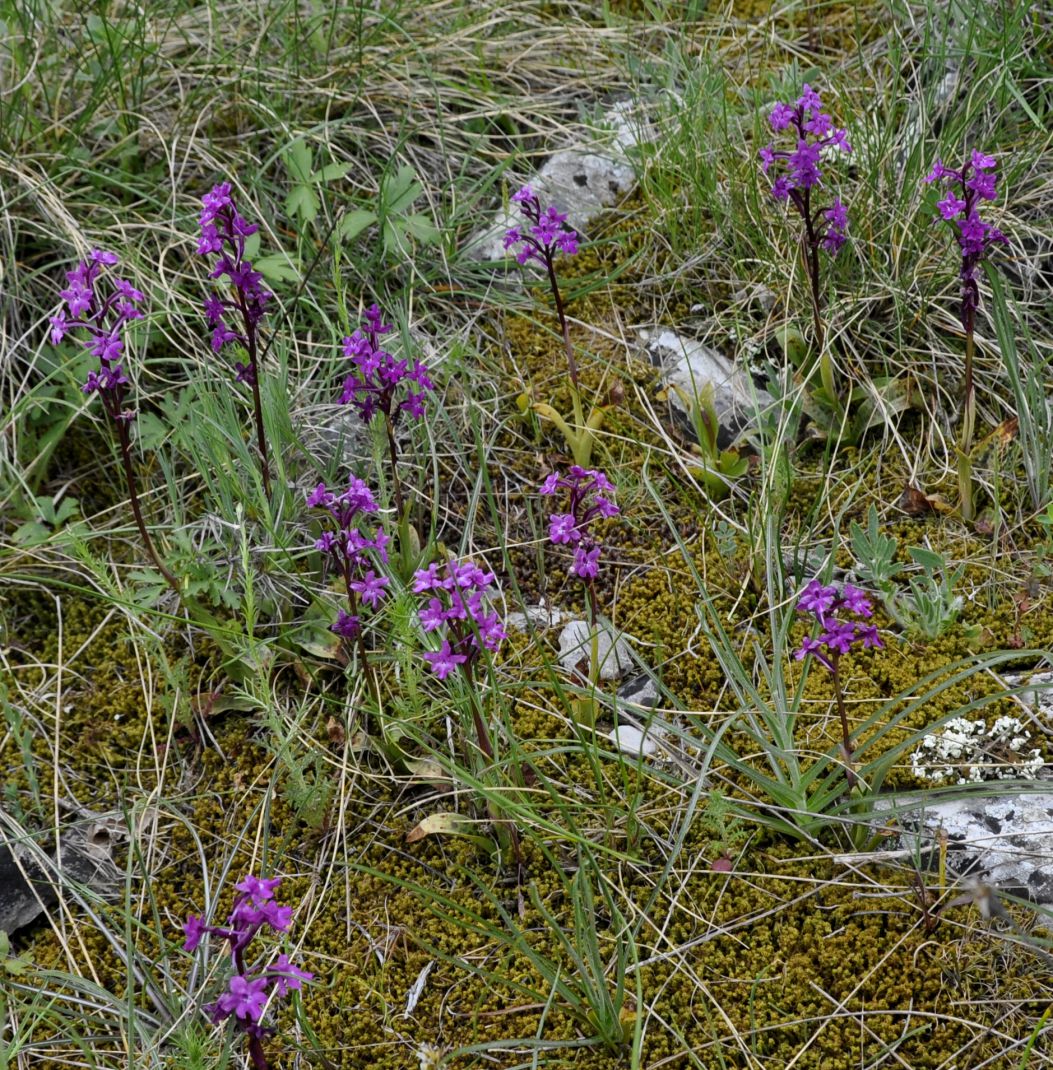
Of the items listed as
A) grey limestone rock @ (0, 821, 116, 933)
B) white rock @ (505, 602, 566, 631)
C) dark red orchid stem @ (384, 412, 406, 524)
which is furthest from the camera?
white rock @ (505, 602, 566, 631)

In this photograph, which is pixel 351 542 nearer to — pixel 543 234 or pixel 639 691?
pixel 639 691

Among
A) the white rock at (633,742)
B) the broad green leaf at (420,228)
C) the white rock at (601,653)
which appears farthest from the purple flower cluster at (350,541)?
the broad green leaf at (420,228)

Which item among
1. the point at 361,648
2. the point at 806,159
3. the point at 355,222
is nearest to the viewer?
the point at 361,648

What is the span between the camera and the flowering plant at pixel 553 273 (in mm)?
3332

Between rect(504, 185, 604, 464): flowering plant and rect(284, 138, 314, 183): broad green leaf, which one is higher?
rect(284, 138, 314, 183): broad green leaf

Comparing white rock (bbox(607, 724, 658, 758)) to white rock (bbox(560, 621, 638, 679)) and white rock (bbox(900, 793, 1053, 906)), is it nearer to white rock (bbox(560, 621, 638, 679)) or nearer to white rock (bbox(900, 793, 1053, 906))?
white rock (bbox(560, 621, 638, 679))

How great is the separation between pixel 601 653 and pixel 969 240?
149 centimetres

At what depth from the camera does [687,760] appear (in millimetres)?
2725

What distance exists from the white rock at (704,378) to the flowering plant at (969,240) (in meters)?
0.63

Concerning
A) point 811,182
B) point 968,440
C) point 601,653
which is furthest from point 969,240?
point 601,653

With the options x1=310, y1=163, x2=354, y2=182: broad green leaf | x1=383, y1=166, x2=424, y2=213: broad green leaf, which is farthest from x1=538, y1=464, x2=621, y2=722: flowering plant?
x1=310, y1=163, x2=354, y2=182: broad green leaf

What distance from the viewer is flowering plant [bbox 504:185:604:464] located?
333cm

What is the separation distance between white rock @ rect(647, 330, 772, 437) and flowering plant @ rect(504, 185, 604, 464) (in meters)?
0.29

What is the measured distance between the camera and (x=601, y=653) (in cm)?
308
